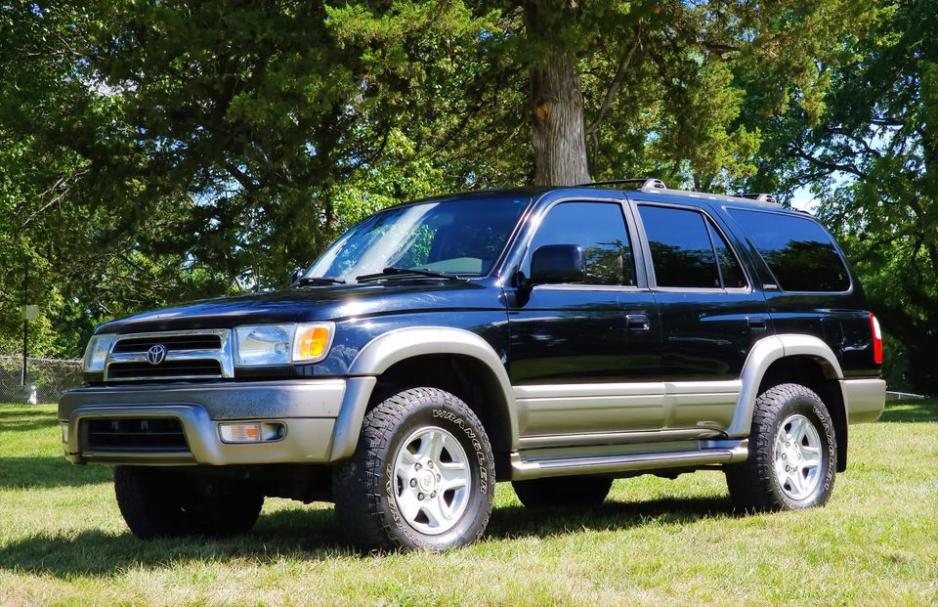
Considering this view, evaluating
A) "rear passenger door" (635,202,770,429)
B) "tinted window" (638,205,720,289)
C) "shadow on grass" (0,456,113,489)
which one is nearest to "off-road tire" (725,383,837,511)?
"rear passenger door" (635,202,770,429)

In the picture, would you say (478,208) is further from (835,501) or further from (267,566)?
(835,501)

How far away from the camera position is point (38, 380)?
41656 millimetres

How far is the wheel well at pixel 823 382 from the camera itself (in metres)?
8.75

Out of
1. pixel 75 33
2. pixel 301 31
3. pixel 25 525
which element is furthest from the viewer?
pixel 75 33

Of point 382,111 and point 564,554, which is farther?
point 382,111

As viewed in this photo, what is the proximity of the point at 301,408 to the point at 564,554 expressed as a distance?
1.53 m

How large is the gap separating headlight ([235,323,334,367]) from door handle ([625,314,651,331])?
6.86 ft

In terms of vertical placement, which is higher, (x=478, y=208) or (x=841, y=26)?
(x=841, y=26)

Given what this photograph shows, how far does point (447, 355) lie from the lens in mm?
6535

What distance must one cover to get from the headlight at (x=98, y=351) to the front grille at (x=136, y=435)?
0.35m

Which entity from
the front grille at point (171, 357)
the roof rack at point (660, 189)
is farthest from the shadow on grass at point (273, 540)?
Answer: the roof rack at point (660, 189)

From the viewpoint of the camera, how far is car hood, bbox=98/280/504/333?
235 inches

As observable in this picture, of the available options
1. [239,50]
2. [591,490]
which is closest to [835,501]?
[591,490]

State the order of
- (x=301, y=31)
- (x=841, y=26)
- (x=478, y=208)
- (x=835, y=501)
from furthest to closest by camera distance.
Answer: (x=841, y=26) < (x=301, y=31) < (x=835, y=501) < (x=478, y=208)
